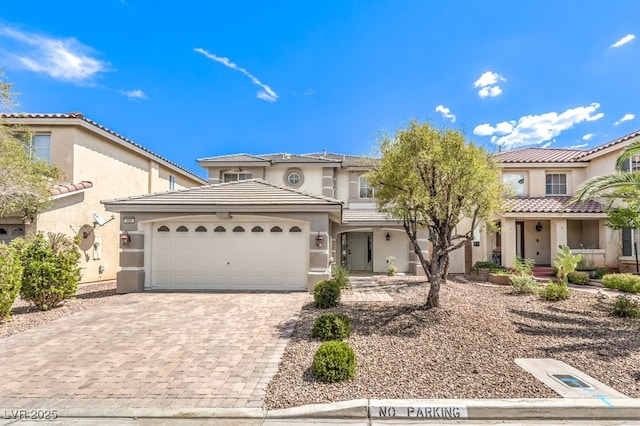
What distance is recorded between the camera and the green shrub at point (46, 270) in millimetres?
8570

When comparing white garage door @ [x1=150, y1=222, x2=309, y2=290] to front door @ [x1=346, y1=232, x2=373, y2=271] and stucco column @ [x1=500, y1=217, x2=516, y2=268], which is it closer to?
front door @ [x1=346, y1=232, x2=373, y2=271]

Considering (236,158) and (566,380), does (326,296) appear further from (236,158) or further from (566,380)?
(236,158)

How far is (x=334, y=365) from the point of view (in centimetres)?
459

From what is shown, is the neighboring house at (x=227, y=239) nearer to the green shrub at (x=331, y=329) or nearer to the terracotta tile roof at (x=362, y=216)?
the terracotta tile roof at (x=362, y=216)

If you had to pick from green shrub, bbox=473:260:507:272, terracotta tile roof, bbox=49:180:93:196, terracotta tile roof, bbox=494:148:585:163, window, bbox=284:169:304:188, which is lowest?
green shrub, bbox=473:260:507:272

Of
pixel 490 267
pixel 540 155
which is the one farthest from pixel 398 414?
pixel 540 155

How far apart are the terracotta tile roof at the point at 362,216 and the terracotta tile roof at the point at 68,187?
1189 cm

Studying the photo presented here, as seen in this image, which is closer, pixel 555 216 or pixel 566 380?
pixel 566 380

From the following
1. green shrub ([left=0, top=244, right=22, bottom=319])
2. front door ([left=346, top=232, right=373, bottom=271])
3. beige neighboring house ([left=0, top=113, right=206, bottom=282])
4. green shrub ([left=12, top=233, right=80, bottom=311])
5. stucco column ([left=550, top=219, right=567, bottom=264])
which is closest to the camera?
green shrub ([left=0, top=244, right=22, bottom=319])

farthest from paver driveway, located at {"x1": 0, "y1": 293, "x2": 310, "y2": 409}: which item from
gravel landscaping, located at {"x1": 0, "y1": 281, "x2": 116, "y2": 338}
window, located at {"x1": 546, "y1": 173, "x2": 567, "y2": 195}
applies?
window, located at {"x1": 546, "y1": 173, "x2": 567, "y2": 195}

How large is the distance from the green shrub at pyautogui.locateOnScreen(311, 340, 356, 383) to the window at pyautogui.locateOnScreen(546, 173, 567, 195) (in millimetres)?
18323

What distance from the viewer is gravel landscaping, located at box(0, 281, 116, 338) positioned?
7.52 meters

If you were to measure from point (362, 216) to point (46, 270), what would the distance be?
521 inches

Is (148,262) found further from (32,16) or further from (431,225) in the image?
(431,225)
